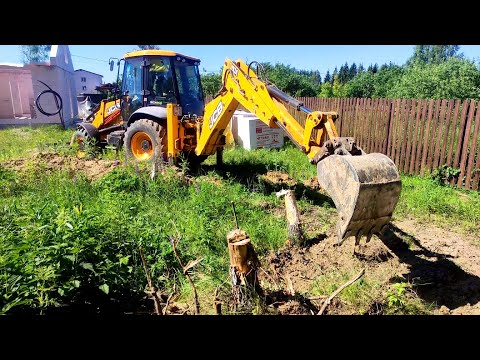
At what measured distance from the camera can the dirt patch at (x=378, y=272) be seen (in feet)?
10.5

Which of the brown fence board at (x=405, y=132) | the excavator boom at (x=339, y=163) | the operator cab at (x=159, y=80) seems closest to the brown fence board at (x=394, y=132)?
the brown fence board at (x=405, y=132)

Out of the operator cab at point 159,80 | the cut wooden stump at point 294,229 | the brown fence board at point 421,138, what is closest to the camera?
the cut wooden stump at point 294,229

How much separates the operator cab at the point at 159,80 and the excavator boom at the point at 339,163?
2.12 meters

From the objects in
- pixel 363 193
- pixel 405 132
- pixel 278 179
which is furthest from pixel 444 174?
pixel 363 193

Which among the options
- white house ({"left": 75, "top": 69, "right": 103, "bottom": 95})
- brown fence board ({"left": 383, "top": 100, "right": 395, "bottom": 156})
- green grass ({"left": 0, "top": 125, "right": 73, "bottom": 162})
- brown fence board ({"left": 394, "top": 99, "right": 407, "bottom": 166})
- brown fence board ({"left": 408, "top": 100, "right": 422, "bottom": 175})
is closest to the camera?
brown fence board ({"left": 408, "top": 100, "right": 422, "bottom": 175})

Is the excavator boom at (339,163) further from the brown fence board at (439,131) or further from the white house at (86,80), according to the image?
the white house at (86,80)

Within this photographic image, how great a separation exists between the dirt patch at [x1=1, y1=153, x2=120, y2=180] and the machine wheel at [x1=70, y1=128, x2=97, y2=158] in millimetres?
426

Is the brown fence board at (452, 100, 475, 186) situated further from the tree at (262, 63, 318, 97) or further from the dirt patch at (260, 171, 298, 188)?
the tree at (262, 63, 318, 97)

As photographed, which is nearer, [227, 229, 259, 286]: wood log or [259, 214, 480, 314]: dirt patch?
[227, 229, 259, 286]: wood log

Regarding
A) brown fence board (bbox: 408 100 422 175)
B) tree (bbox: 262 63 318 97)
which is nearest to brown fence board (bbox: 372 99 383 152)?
brown fence board (bbox: 408 100 422 175)

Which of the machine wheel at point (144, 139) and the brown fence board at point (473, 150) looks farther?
the machine wheel at point (144, 139)

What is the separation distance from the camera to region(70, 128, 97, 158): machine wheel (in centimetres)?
833

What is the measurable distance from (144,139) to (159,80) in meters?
1.41
